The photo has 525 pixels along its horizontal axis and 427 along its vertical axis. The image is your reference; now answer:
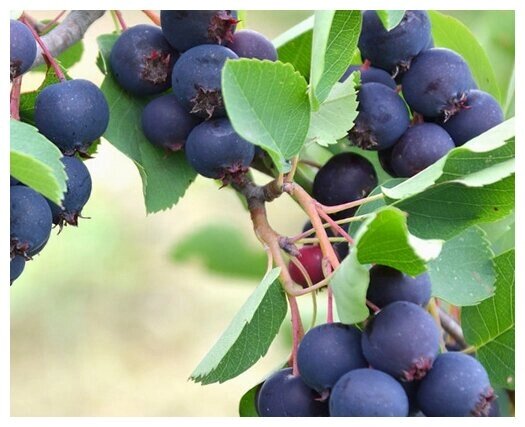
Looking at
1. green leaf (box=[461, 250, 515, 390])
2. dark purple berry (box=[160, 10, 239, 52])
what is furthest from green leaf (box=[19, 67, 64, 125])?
green leaf (box=[461, 250, 515, 390])

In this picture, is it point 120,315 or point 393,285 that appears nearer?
point 393,285

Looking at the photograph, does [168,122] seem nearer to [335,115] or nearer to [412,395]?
[335,115]

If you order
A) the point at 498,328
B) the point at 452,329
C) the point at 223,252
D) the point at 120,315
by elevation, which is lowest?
the point at 120,315

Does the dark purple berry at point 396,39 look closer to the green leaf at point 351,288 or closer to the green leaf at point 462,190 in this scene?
the green leaf at point 462,190

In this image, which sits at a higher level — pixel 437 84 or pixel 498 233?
pixel 437 84

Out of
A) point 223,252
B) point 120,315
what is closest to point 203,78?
point 223,252

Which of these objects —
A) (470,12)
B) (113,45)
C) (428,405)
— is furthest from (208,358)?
(470,12)

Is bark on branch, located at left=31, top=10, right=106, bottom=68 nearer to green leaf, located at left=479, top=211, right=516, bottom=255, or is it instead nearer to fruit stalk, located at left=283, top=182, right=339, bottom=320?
fruit stalk, located at left=283, top=182, right=339, bottom=320

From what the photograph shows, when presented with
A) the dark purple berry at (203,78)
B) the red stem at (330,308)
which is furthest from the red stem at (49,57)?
the red stem at (330,308)
